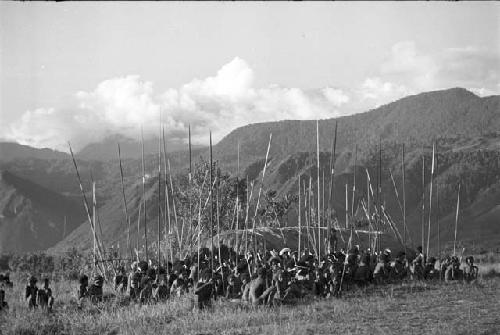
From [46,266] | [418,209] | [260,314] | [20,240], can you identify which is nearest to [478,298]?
[260,314]

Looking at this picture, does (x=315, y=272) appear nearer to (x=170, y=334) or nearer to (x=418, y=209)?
(x=170, y=334)

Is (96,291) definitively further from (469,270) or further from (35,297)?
(469,270)

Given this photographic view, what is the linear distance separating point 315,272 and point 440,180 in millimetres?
98387

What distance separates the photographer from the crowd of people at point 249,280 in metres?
12.3

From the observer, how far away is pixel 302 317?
10.8 meters

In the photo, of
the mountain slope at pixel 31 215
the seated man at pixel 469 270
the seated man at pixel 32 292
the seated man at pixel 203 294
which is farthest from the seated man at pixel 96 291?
the mountain slope at pixel 31 215

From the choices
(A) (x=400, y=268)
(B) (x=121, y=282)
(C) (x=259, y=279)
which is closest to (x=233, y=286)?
(C) (x=259, y=279)

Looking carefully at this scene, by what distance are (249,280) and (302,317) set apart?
2.98m

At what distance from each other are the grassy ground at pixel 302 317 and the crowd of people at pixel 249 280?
389 millimetres

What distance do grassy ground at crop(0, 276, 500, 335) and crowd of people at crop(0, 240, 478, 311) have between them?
1.28ft

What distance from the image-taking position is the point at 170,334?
9914 mm

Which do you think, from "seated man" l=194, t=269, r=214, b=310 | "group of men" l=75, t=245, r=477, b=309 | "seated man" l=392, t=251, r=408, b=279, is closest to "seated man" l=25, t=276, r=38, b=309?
"group of men" l=75, t=245, r=477, b=309

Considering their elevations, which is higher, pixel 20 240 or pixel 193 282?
pixel 193 282

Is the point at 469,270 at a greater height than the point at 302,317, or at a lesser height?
greater
